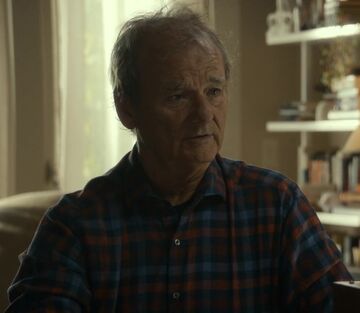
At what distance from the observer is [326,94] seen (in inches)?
145

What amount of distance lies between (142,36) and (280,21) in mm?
2508

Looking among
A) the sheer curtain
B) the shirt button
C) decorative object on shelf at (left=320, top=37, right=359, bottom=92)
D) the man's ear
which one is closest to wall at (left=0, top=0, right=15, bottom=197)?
the sheer curtain

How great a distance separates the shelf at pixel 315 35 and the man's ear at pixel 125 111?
6.62 ft

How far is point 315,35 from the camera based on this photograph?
3570 mm

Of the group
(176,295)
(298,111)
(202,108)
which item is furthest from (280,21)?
(176,295)

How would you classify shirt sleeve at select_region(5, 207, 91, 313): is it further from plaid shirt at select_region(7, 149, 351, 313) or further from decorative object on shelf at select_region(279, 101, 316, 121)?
decorative object on shelf at select_region(279, 101, 316, 121)

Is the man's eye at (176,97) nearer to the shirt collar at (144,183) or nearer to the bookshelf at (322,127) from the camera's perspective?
the shirt collar at (144,183)

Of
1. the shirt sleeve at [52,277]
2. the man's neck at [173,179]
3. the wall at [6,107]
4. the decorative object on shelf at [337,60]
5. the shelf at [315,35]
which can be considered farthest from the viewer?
the decorative object on shelf at [337,60]

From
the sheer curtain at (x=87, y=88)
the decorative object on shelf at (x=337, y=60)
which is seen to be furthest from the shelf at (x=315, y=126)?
Result: the sheer curtain at (x=87, y=88)

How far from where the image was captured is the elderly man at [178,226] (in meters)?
1.33

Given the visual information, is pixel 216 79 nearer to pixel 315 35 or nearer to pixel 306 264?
pixel 306 264

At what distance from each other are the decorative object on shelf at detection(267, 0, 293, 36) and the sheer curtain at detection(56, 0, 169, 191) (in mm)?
642

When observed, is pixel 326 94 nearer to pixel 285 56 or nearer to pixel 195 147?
pixel 285 56

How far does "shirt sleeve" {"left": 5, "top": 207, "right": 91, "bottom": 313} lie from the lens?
1.28 meters
